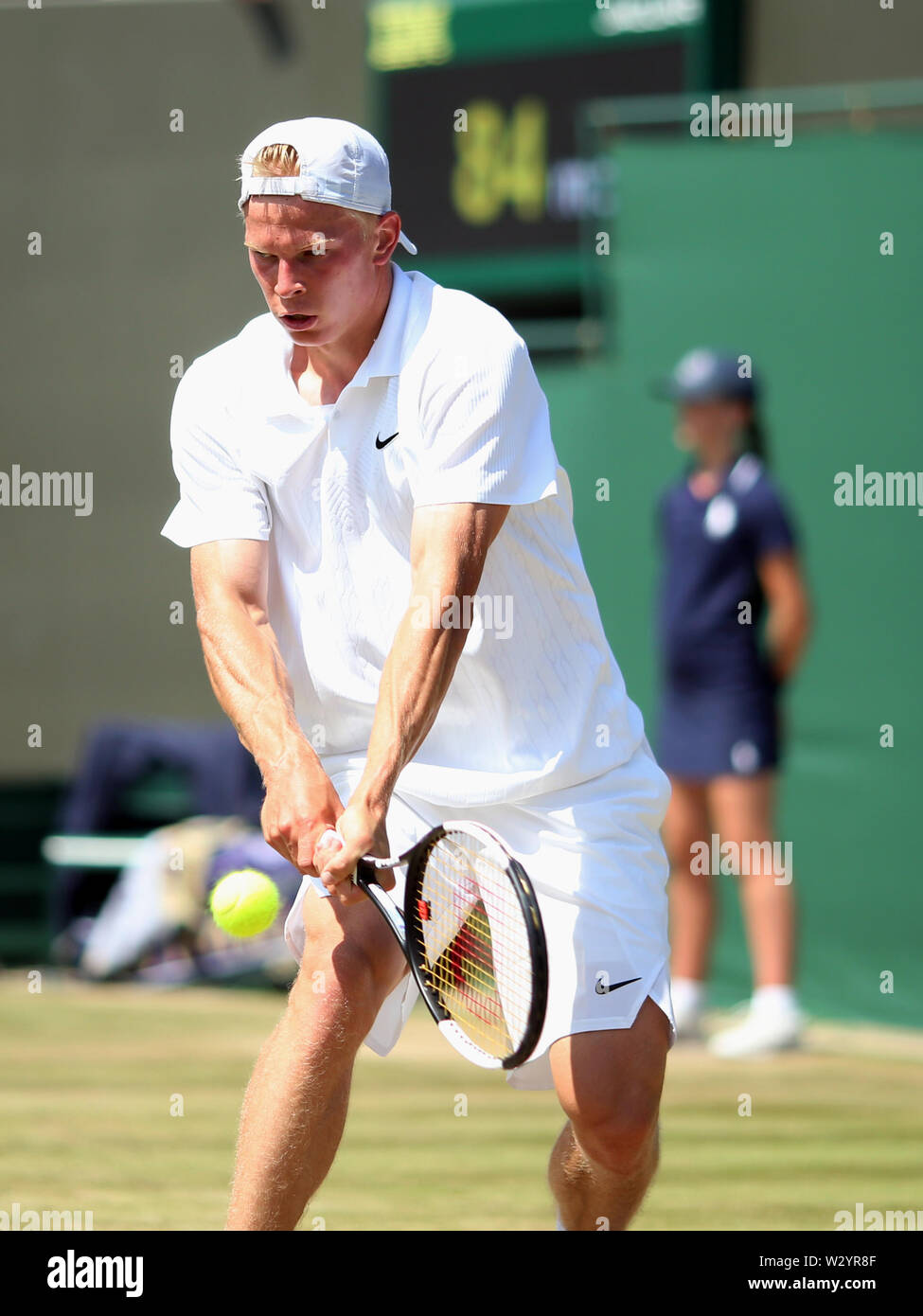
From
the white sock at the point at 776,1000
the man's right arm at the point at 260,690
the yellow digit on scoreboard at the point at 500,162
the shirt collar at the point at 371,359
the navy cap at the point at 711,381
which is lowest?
the white sock at the point at 776,1000

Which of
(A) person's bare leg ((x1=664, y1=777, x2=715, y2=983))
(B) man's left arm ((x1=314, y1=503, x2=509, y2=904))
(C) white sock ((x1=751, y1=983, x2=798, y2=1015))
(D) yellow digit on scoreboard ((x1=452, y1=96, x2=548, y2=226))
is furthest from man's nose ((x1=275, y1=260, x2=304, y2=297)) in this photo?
(D) yellow digit on scoreboard ((x1=452, y1=96, x2=548, y2=226))

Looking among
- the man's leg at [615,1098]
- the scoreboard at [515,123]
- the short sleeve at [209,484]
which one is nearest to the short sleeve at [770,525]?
the scoreboard at [515,123]

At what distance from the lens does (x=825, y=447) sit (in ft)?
22.2

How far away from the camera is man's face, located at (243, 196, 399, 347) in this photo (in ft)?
9.68

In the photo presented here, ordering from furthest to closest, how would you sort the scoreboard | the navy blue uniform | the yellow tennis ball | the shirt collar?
the scoreboard < the navy blue uniform < the yellow tennis ball < the shirt collar

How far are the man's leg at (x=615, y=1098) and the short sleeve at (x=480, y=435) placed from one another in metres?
0.85

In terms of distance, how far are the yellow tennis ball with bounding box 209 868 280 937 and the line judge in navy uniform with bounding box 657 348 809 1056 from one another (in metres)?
3.35

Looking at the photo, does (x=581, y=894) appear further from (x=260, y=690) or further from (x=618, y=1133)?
(x=260, y=690)

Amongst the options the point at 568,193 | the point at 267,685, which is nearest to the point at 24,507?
the point at 568,193

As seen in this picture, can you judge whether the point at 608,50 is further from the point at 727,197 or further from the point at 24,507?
the point at 24,507

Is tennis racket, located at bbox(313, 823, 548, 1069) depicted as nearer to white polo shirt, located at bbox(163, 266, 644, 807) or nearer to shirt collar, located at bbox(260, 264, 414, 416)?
white polo shirt, located at bbox(163, 266, 644, 807)

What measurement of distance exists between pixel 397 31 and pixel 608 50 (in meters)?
1.25

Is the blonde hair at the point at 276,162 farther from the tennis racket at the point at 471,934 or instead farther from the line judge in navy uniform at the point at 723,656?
the line judge in navy uniform at the point at 723,656

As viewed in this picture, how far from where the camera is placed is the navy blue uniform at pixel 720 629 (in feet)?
21.4
